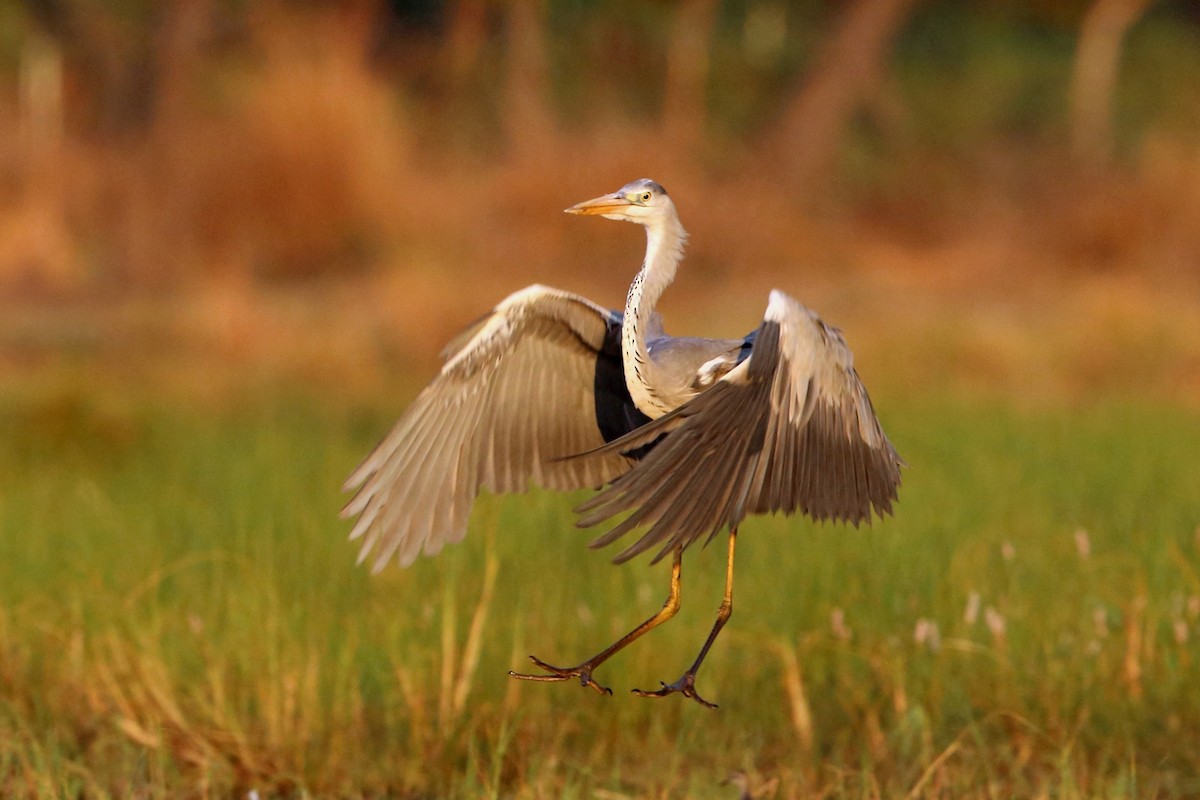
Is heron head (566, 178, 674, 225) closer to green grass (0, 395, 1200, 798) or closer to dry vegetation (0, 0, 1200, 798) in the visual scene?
green grass (0, 395, 1200, 798)

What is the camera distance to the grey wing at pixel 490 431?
373cm

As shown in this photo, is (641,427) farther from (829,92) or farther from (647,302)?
(829,92)

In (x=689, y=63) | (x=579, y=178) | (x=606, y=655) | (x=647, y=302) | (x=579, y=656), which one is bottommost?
(x=579, y=656)

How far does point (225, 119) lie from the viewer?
14484 millimetres

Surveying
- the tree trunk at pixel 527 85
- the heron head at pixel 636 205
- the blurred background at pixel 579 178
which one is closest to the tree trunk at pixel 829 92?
the blurred background at pixel 579 178

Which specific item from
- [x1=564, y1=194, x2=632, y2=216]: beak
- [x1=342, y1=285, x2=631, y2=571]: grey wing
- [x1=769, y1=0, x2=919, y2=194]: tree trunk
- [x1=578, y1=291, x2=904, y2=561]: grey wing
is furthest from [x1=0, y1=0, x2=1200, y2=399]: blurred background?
[x1=578, y1=291, x2=904, y2=561]: grey wing

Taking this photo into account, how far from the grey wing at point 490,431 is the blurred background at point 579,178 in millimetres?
5259

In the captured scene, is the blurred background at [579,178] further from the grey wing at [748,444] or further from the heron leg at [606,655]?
the grey wing at [748,444]

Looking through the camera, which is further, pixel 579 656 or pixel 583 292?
pixel 583 292

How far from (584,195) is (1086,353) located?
3.95 metres

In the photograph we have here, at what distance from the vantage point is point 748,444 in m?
3.26

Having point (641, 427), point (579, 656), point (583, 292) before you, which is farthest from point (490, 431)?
point (583, 292)

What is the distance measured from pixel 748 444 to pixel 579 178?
10167 mm

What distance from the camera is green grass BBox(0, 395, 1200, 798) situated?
4387 mm
